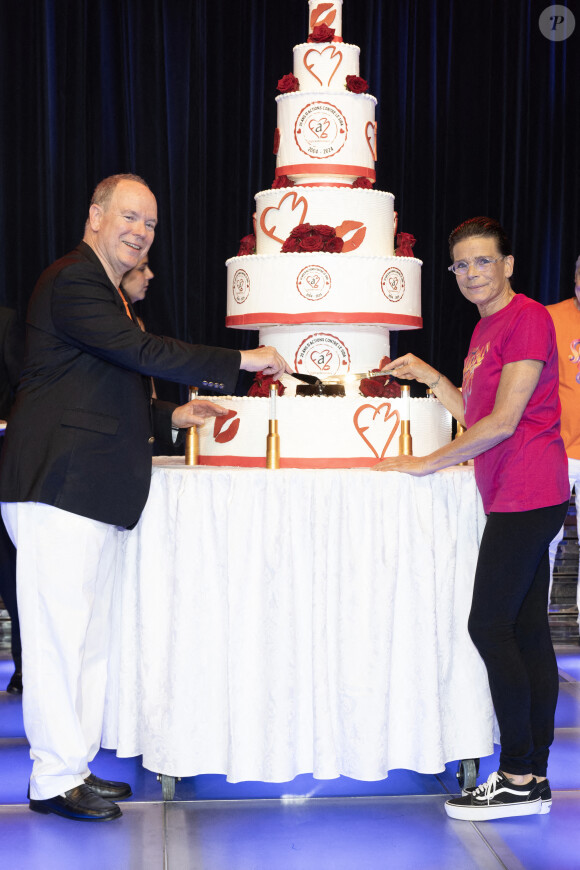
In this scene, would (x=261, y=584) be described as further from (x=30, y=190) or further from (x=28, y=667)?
(x=30, y=190)

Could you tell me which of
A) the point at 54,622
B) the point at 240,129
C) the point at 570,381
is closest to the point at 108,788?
the point at 54,622

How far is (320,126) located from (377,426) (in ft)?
3.74

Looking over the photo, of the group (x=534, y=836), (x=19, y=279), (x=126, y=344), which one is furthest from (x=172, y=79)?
(x=534, y=836)

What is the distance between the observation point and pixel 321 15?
3766 mm

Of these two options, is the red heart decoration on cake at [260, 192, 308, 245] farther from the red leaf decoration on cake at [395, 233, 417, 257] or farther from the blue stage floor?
the blue stage floor

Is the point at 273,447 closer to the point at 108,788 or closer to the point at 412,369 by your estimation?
the point at 412,369

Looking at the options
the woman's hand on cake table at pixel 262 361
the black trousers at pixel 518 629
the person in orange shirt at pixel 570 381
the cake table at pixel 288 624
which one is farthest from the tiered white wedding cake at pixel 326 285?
the person in orange shirt at pixel 570 381

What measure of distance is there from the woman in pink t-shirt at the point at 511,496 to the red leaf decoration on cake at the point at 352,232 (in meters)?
0.65

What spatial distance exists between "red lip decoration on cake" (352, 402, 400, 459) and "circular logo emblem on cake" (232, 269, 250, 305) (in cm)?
62

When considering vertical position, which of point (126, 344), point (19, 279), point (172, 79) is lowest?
point (126, 344)

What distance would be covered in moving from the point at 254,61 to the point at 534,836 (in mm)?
4590

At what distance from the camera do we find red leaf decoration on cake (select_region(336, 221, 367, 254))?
345cm

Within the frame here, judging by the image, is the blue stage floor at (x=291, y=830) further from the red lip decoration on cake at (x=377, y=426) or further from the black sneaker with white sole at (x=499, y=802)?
the red lip decoration on cake at (x=377, y=426)

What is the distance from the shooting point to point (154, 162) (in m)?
5.63
